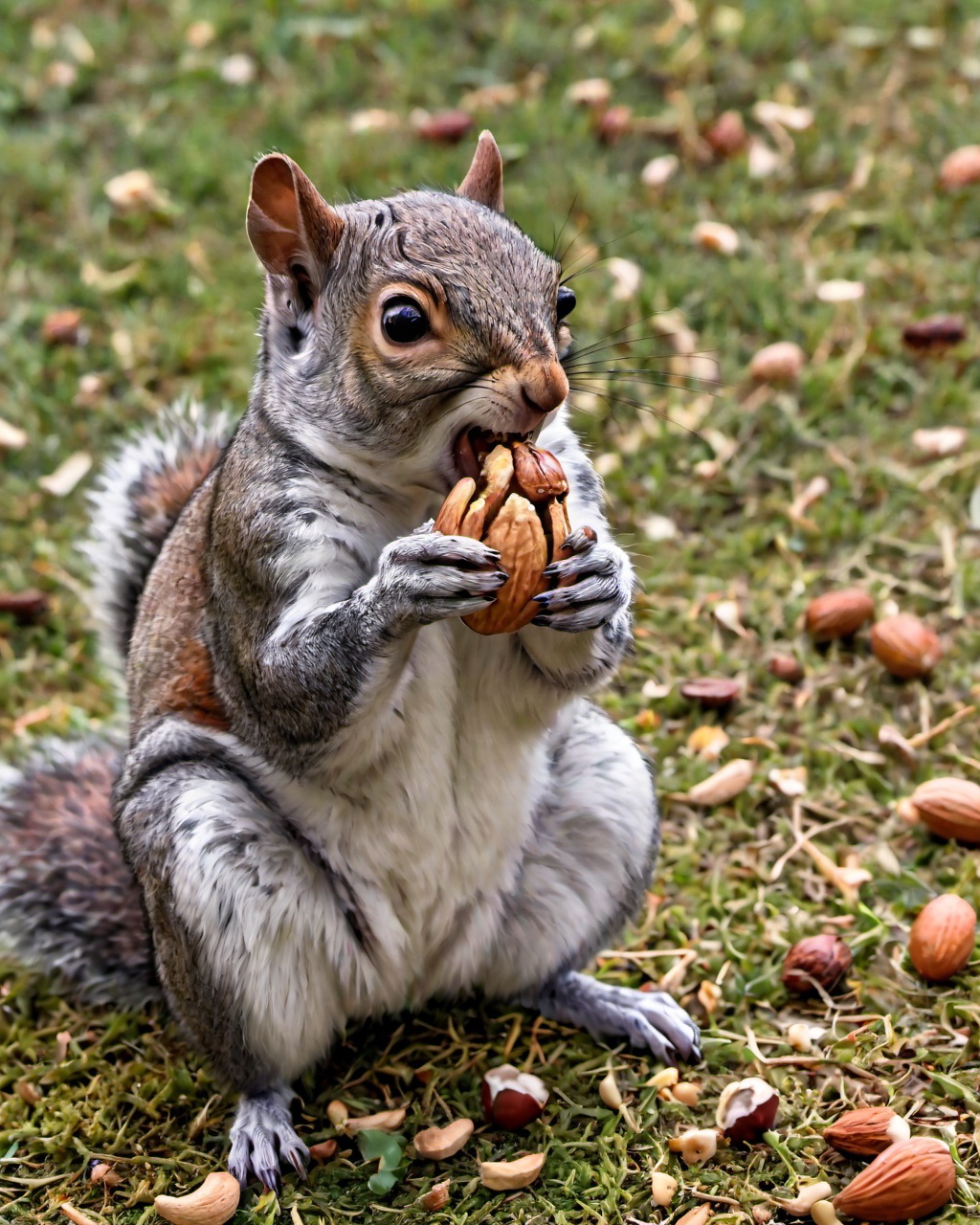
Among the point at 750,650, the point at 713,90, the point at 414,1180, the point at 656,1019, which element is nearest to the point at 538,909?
the point at 656,1019

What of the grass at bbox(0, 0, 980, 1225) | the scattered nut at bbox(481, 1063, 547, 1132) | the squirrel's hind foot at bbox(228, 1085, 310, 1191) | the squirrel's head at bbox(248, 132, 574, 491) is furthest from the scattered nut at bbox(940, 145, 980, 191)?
the squirrel's hind foot at bbox(228, 1085, 310, 1191)

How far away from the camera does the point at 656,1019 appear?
2260 millimetres

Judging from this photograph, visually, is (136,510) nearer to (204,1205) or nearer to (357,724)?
(357,724)

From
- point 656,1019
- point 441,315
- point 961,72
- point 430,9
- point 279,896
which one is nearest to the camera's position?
point 441,315

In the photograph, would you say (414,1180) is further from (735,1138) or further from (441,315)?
(441,315)

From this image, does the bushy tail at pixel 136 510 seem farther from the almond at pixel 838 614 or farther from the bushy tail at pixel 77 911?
the almond at pixel 838 614

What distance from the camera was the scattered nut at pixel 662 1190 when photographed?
2035 millimetres

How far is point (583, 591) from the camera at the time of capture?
74.4 inches

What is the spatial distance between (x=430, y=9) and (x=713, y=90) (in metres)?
0.85

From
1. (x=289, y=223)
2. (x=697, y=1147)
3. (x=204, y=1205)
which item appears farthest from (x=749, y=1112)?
(x=289, y=223)

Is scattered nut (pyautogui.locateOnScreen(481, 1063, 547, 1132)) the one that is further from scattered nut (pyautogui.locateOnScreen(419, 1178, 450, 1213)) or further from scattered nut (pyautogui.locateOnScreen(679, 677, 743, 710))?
scattered nut (pyautogui.locateOnScreen(679, 677, 743, 710))

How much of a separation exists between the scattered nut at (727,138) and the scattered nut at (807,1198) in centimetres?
280

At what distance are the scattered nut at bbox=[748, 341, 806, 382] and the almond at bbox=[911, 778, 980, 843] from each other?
3.82 feet

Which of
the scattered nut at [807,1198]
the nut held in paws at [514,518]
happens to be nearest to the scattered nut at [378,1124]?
the scattered nut at [807,1198]
